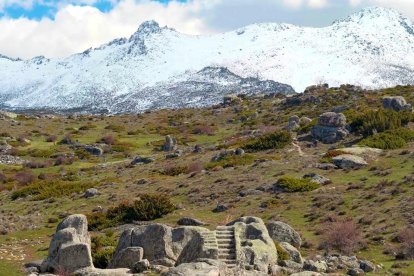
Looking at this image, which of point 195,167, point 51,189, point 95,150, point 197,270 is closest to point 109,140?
point 95,150

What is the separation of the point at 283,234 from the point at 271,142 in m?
35.1

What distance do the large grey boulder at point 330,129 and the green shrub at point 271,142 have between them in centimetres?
344


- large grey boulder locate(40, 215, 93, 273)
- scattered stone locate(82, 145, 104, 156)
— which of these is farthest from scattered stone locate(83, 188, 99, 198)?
scattered stone locate(82, 145, 104, 156)

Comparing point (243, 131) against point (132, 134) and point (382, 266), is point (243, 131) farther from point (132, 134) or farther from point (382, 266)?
point (382, 266)

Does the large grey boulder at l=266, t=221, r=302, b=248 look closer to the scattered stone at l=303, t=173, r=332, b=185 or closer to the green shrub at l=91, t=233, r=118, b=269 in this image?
the green shrub at l=91, t=233, r=118, b=269

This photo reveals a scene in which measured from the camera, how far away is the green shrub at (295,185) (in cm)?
4469

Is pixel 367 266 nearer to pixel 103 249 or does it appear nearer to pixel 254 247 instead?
pixel 254 247

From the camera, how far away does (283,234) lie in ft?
106

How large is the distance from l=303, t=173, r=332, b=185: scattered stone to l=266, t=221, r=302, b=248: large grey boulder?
1396cm

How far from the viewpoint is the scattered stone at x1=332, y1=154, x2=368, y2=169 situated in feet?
165

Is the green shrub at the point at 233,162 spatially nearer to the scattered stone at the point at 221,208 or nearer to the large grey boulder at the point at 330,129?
the large grey boulder at the point at 330,129

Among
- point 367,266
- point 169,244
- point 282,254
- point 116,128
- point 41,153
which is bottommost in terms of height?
point 367,266

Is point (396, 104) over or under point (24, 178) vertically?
over

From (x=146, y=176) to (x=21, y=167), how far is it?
21037 millimetres
